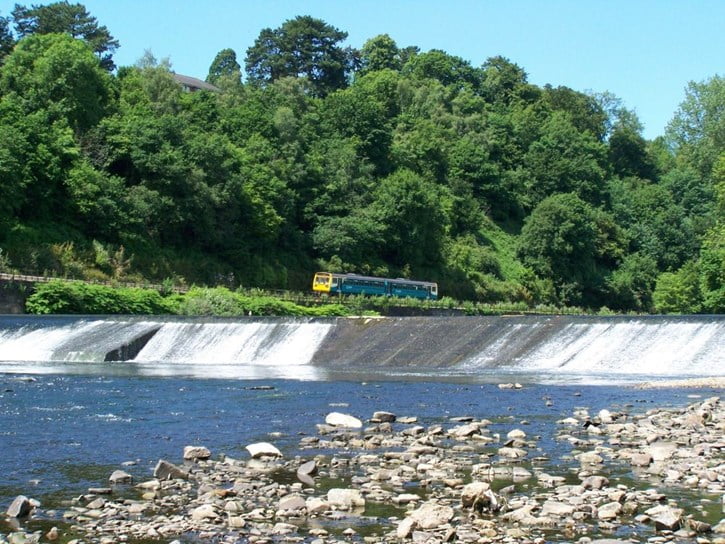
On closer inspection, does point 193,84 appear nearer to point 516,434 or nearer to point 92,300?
point 92,300

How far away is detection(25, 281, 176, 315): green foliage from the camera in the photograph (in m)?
67.5

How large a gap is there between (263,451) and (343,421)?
14.1 feet

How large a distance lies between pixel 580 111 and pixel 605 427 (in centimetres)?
14189

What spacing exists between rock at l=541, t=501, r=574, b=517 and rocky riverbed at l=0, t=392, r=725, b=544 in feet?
0.06

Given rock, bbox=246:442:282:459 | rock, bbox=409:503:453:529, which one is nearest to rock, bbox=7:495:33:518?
rock, bbox=246:442:282:459

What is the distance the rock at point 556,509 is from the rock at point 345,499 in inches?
102

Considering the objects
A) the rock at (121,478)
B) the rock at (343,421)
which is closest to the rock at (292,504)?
the rock at (121,478)

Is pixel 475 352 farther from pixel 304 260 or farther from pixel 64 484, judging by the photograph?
pixel 304 260

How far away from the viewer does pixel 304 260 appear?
95250 mm

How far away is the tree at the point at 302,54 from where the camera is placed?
155m

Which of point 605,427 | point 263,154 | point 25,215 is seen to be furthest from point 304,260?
point 605,427

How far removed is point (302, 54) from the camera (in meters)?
157

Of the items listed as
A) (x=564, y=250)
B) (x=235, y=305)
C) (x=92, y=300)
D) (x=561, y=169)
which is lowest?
(x=235, y=305)

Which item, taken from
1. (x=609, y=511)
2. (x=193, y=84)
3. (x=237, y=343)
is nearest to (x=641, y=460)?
(x=609, y=511)
